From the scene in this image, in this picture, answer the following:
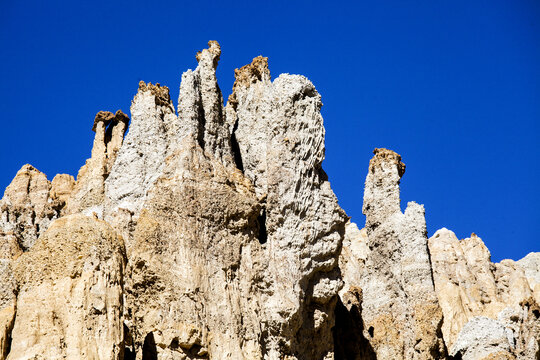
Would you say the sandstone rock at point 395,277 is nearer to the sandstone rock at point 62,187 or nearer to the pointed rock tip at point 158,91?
the pointed rock tip at point 158,91

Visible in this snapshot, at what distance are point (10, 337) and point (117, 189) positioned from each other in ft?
30.1

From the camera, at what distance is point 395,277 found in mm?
34531

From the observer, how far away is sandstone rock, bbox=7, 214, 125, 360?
22.4 meters

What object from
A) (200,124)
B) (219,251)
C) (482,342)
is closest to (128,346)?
(219,251)

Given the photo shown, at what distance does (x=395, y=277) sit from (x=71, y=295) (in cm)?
1426

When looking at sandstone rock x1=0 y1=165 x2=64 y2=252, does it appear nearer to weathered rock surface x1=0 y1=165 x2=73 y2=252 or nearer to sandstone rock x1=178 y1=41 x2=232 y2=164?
weathered rock surface x1=0 y1=165 x2=73 y2=252

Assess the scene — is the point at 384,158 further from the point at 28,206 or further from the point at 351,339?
the point at 28,206

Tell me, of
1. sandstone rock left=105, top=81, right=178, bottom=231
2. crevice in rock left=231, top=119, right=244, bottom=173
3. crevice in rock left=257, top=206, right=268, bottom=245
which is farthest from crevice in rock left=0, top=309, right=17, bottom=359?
crevice in rock left=231, top=119, right=244, bottom=173

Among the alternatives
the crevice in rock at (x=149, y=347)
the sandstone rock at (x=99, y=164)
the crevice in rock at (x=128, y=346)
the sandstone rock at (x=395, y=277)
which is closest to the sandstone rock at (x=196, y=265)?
the crevice in rock at (x=149, y=347)

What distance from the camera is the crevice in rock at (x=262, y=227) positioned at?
29141mm

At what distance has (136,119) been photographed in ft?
105

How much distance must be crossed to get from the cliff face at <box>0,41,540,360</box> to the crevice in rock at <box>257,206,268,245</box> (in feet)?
0.14

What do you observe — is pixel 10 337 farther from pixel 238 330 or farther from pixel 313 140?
pixel 313 140

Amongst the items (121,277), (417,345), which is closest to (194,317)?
(121,277)
